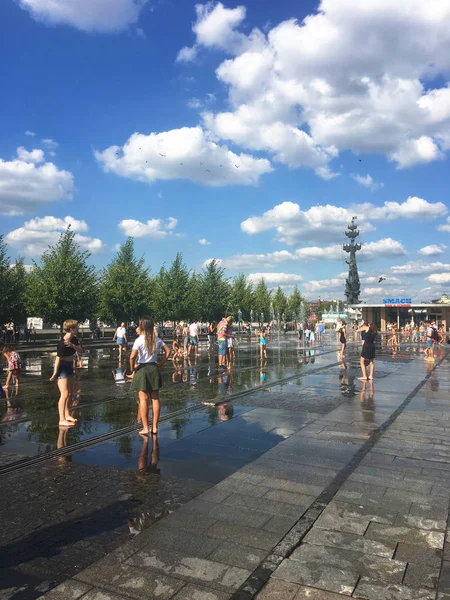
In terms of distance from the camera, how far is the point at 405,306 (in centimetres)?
6825

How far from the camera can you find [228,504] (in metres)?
4.15

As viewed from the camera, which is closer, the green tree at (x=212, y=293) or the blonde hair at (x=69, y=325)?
the blonde hair at (x=69, y=325)

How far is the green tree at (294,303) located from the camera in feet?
285

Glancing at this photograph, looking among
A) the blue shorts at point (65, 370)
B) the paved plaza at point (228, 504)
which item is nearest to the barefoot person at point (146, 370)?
the paved plaza at point (228, 504)

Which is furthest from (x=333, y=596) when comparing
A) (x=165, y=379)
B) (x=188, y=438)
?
(x=165, y=379)

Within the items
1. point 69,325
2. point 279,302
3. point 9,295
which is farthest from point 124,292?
point 279,302

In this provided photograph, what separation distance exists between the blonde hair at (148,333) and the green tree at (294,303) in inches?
3161

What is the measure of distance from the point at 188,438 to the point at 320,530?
3.03 metres

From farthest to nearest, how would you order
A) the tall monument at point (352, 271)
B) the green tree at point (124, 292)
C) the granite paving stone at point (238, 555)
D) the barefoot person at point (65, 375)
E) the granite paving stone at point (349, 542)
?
the tall monument at point (352, 271), the green tree at point (124, 292), the barefoot person at point (65, 375), the granite paving stone at point (349, 542), the granite paving stone at point (238, 555)

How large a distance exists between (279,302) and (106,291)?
161 feet

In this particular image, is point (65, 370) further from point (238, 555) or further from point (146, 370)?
point (238, 555)

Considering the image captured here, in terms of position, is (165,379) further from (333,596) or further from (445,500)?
(333,596)

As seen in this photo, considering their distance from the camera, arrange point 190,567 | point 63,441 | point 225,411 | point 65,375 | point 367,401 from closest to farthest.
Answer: point 190,567
point 63,441
point 65,375
point 225,411
point 367,401

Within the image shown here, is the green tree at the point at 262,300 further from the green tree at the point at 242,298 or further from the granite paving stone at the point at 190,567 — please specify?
the granite paving stone at the point at 190,567
